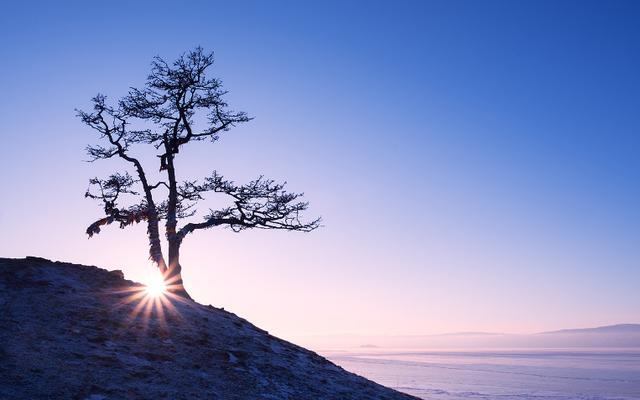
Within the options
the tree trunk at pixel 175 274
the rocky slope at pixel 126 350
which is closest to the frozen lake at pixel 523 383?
the tree trunk at pixel 175 274

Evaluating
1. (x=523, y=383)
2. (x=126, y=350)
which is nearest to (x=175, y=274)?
(x=126, y=350)

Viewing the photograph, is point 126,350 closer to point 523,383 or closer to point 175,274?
point 175,274

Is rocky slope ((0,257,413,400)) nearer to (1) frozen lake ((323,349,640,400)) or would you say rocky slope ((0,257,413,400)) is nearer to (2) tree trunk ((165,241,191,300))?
(2) tree trunk ((165,241,191,300))

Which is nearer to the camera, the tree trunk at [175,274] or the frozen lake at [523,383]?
the tree trunk at [175,274]

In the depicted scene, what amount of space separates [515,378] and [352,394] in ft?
117

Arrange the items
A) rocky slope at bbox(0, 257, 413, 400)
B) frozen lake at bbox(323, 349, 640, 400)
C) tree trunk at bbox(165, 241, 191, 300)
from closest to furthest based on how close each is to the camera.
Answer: rocky slope at bbox(0, 257, 413, 400) → tree trunk at bbox(165, 241, 191, 300) → frozen lake at bbox(323, 349, 640, 400)

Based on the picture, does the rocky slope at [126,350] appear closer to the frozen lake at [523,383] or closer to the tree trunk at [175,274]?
the tree trunk at [175,274]

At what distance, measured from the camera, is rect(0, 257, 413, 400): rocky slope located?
363 inches

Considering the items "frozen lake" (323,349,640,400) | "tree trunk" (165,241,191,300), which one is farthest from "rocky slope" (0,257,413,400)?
"frozen lake" (323,349,640,400)

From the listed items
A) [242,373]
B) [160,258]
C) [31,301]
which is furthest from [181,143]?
[242,373]

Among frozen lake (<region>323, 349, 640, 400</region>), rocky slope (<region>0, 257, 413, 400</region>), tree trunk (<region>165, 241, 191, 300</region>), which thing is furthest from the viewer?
frozen lake (<region>323, 349, 640, 400</region>)

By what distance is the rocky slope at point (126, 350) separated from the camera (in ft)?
30.2

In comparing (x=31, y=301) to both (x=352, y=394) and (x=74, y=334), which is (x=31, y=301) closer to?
(x=74, y=334)

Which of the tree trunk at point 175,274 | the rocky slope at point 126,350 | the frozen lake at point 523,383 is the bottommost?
the frozen lake at point 523,383
